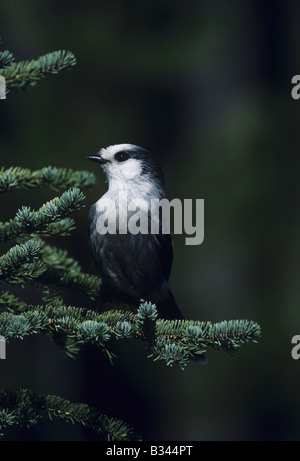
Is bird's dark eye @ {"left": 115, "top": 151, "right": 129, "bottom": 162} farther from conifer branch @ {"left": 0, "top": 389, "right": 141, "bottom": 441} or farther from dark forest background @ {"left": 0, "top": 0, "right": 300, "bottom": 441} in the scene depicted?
dark forest background @ {"left": 0, "top": 0, "right": 300, "bottom": 441}

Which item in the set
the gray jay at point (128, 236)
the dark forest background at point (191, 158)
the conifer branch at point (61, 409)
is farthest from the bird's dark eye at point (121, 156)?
the dark forest background at point (191, 158)

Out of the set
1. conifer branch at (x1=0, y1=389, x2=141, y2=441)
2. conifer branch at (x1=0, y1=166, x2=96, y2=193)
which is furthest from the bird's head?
conifer branch at (x1=0, y1=389, x2=141, y2=441)

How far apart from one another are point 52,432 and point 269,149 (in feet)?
10.7

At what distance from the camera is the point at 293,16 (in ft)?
22.2

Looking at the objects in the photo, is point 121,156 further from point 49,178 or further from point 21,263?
point 21,263

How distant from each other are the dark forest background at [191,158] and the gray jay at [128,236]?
2.39 meters

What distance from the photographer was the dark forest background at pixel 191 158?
5.46 meters

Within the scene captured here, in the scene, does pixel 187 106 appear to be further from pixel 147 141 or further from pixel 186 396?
pixel 186 396

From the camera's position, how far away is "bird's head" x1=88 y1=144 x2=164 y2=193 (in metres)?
2.64

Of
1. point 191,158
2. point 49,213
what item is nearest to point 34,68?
point 49,213

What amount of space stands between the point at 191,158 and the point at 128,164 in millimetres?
3493
